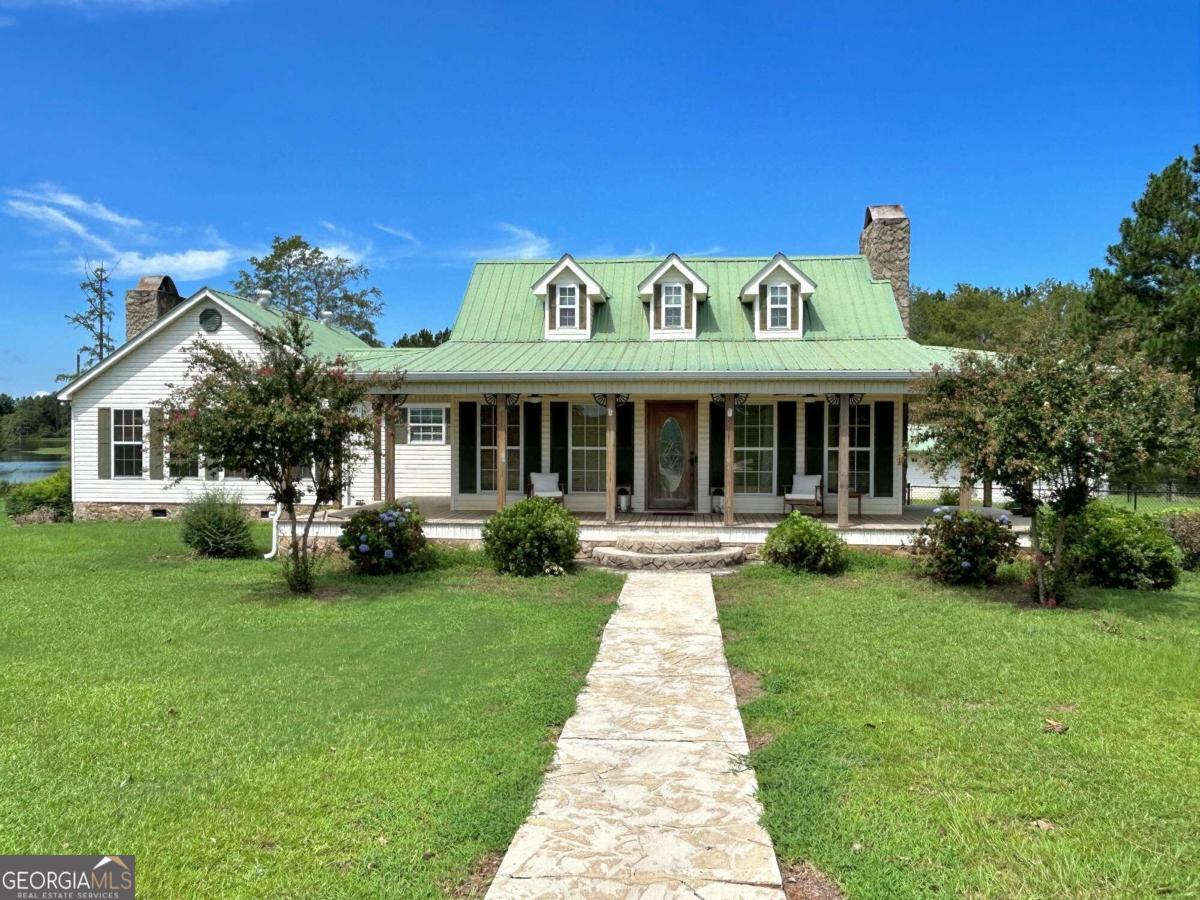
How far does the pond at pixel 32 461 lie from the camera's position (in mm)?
27736

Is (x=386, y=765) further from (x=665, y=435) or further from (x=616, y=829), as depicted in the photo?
(x=665, y=435)

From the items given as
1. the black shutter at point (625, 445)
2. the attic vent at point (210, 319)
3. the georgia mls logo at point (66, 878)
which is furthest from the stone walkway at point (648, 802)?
the attic vent at point (210, 319)

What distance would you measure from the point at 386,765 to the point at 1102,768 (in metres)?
4.24

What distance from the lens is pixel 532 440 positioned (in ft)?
50.2

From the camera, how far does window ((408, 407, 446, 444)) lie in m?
20.8

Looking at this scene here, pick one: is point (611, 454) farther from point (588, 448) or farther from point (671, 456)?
point (671, 456)

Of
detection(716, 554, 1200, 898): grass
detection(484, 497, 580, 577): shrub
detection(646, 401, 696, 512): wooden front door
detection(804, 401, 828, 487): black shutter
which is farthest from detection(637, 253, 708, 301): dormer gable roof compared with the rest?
detection(716, 554, 1200, 898): grass

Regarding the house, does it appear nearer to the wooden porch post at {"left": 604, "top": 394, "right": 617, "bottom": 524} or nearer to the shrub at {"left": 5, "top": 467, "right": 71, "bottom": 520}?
the wooden porch post at {"left": 604, "top": 394, "right": 617, "bottom": 524}

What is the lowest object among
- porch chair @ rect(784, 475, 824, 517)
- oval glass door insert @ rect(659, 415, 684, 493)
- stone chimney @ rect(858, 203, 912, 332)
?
porch chair @ rect(784, 475, 824, 517)

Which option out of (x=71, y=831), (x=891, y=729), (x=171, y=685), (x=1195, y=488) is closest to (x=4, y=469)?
(x=171, y=685)

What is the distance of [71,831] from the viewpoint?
3.71 m

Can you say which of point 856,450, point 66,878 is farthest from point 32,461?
point 66,878

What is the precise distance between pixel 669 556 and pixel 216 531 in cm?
807

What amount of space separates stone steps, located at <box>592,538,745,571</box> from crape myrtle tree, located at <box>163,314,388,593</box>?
4.24m
